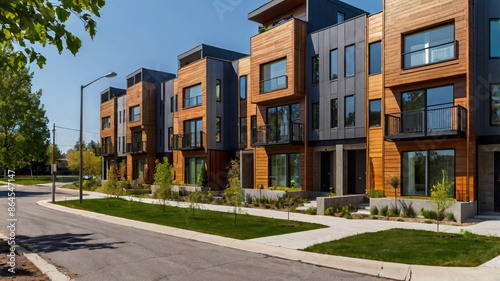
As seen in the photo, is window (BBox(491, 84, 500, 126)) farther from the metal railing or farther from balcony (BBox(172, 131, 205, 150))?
balcony (BBox(172, 131, 205, 150))

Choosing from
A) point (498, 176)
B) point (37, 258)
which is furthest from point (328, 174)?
point (37, 258)

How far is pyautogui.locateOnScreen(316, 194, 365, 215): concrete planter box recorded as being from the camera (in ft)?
57.7

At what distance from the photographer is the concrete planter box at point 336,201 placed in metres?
17.6

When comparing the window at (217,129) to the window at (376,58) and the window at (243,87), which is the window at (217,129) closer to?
the window at (243,87)

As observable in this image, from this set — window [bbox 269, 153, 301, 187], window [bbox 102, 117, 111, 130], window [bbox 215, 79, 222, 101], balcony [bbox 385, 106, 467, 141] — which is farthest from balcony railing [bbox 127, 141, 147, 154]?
balcony [bbox 385, 106, 467, 141]

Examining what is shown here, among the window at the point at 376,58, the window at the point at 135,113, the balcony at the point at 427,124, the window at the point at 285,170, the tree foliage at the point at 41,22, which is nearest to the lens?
the tree foliage at the point at 41,22

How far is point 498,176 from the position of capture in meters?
17.0

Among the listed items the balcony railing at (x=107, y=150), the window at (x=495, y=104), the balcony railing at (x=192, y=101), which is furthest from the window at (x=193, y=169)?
the window at (x=495, y=104)

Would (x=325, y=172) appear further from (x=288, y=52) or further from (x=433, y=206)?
(x=433, y=206)

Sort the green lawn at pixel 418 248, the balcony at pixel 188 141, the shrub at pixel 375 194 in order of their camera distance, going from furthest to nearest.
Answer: the balcony at pixel 188 141 → the shrub at pixel 375 194 → the green lawn at pixel 418 248

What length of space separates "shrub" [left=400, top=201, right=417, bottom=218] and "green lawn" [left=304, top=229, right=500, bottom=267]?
13.1 ft

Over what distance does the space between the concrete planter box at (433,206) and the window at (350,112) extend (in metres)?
5.51

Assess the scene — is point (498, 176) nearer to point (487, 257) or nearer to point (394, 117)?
point (394, 117)

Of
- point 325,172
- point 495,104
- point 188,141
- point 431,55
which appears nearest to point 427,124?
point 495,104
